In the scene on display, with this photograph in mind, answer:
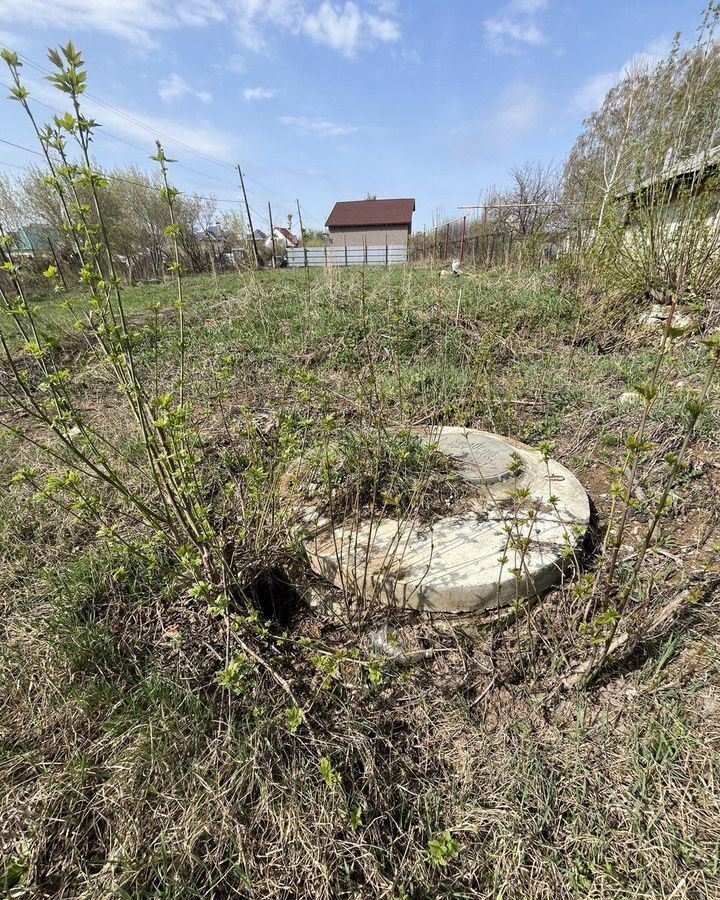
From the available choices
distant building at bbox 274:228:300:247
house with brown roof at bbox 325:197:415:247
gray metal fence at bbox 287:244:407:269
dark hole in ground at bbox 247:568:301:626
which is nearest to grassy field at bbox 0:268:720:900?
dark hole in ground at bbox 247:568:301:626

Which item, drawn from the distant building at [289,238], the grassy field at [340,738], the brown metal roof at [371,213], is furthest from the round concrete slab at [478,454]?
the brown metal roof at [371,213]

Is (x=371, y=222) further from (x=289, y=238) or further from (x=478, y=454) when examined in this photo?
(x=478, y=454)

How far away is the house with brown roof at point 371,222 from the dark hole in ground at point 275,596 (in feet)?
111

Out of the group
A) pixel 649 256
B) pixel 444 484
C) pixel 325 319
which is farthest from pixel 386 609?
pixel 649 256

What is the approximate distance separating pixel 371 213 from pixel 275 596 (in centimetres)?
3744

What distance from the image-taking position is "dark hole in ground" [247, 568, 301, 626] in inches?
84.0

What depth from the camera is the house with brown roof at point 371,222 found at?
32.6 metres

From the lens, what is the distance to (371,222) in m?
33.0

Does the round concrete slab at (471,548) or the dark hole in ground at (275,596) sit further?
the dark hole in ground at (275,596)

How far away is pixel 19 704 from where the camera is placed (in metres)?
1.65

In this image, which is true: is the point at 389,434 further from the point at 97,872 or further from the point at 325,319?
the point at 325,319

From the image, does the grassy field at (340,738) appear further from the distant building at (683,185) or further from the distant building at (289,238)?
the distant building at (289,238)

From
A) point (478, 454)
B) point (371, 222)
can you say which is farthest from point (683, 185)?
point (371, 222)

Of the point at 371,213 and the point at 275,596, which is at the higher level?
the point at 371,213
